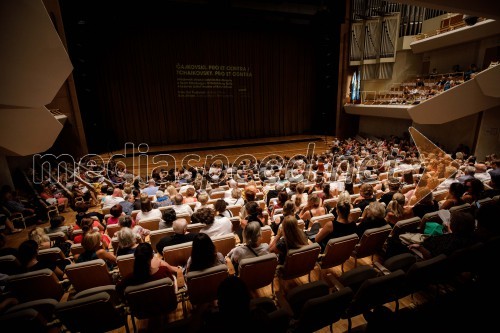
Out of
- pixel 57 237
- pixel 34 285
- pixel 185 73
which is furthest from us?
pixel 185 73

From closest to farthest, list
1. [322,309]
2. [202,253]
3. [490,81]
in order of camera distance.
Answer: [322,309], [202,253], [490,81]

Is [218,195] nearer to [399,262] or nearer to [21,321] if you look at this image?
[399,262]

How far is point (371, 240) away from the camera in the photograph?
303 cm

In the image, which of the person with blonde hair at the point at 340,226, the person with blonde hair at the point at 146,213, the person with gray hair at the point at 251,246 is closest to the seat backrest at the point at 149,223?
the person with blonde hair at the point at 146,213

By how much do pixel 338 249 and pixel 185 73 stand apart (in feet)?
44.9

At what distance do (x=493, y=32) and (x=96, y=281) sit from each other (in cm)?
1299

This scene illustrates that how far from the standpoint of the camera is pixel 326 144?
1496 centimetres

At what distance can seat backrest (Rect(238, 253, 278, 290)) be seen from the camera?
2484mm

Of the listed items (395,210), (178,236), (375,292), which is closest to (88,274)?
(178,236)

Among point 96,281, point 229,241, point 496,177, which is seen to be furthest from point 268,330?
point 496,177

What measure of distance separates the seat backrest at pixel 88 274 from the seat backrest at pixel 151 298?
0.57m

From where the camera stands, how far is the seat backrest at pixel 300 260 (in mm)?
2693

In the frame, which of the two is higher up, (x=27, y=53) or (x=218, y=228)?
(x=27, y=53)

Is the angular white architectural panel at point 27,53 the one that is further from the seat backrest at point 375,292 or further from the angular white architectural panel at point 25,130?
the seat backrest at point 375,292
